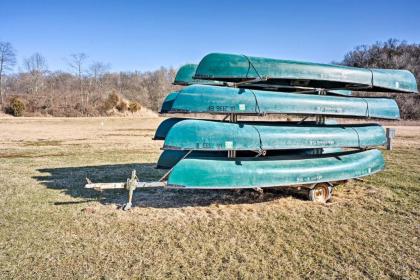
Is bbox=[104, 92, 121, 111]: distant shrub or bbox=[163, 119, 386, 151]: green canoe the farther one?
bbox=[104, 92, 121, 111]: distant shrub

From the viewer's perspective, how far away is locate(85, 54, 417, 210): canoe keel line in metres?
6.31

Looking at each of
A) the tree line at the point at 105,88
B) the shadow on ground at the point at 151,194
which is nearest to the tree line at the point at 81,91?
the tree line at the point at 105,88

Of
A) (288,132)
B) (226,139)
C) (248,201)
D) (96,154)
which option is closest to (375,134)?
(288,132)

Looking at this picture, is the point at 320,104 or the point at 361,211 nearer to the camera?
the point at 361,211

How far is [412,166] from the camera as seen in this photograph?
11680mm

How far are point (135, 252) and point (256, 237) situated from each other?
6.50 ft

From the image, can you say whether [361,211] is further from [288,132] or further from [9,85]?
[9,85]

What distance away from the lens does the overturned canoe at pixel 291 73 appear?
22.1 feet

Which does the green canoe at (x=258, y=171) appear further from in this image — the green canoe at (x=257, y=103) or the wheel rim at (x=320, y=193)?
the green canoe at (x=257, y=103)

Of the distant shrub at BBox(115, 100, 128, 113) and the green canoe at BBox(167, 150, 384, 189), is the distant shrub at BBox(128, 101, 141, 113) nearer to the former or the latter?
the distant shrub at BBox(115, 100, 128, 113)

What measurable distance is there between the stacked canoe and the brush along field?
775 mm

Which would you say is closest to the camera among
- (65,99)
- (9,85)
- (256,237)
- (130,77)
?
(256,237)

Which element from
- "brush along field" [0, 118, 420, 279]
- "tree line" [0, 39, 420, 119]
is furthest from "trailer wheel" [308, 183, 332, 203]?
"tree line" [0, 39, 420, 119]

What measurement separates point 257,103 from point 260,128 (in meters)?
0.53
